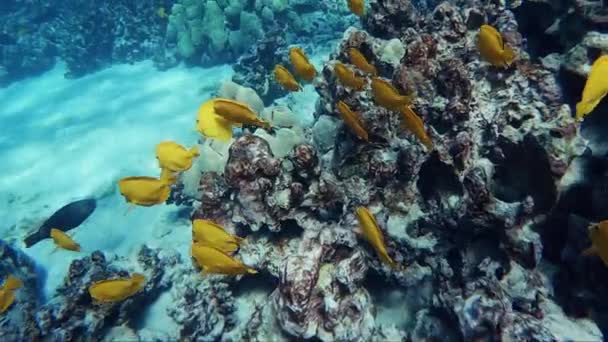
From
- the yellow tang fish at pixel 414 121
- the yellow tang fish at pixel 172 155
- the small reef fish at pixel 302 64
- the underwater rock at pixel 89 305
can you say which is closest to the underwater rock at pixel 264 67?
the small reef fish at pixel 302 64

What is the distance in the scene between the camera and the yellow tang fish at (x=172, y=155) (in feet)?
13.7

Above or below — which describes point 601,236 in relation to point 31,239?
above

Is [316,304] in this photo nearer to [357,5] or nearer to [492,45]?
[492,45]

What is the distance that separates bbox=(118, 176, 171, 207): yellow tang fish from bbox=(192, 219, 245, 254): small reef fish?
0.71 m

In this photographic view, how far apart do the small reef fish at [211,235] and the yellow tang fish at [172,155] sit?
0.93m

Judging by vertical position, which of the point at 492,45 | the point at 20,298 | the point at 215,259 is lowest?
the point at 20,298

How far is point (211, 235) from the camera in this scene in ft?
11.7

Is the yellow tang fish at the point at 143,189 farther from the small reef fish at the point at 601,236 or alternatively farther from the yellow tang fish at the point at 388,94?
the small reef fish at the point at 601,236

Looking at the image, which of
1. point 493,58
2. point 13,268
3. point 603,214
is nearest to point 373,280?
point 603,214

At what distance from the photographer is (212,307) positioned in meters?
4.34

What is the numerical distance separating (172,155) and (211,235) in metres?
1.11

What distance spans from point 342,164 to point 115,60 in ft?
46.7

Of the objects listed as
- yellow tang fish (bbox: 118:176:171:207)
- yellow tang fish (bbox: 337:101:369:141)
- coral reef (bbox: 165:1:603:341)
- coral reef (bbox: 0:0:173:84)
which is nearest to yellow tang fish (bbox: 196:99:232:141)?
coral reef (bbox: 165:1:603:341)

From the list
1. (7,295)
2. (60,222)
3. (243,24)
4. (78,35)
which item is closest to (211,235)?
(7,295)
